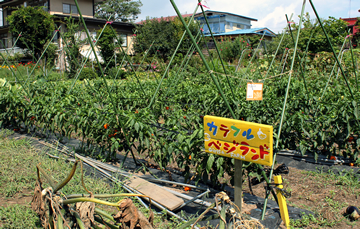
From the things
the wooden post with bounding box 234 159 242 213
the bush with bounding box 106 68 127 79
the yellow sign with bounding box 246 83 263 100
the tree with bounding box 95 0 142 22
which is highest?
the tree with bounding box 95 0 142 22

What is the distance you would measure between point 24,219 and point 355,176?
3.20 metres

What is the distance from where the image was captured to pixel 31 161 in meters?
3.10

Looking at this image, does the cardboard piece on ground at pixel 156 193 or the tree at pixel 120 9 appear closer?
the cardboard piece on ground at pixel 156 193

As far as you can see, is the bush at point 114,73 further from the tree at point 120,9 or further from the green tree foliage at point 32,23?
the tree at point 120,9

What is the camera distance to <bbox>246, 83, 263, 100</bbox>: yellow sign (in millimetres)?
2816

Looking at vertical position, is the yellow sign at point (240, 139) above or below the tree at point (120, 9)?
below

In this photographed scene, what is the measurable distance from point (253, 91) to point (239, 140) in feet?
4.17

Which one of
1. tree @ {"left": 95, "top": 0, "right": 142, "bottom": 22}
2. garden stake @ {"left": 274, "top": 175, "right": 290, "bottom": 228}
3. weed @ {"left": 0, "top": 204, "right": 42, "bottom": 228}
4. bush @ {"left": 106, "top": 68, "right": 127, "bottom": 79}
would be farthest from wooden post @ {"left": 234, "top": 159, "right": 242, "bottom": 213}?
tree @ {"left": 95, "top": 0, "right": 142, "bottom": 22}

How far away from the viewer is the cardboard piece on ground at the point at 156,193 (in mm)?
2256

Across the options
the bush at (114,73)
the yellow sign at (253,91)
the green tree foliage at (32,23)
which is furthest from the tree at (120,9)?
the yellow sign at (253,91)

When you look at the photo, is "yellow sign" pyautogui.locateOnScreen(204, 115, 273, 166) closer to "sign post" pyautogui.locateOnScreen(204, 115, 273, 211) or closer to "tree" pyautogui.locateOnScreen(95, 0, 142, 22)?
"sign post" pyautogui.locateOnScreen(204, 115, 273, 211)

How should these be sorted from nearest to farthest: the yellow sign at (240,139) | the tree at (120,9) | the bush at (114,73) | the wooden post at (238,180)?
the yellow sign at (240,139) < the wooden post at (238,180) < the bush at (114,73) < the tree at (120,9)

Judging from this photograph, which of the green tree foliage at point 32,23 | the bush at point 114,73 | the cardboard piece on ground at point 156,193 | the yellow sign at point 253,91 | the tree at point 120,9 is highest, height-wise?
the tree at point 120,9

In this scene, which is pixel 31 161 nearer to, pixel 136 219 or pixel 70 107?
pixel 70 107
